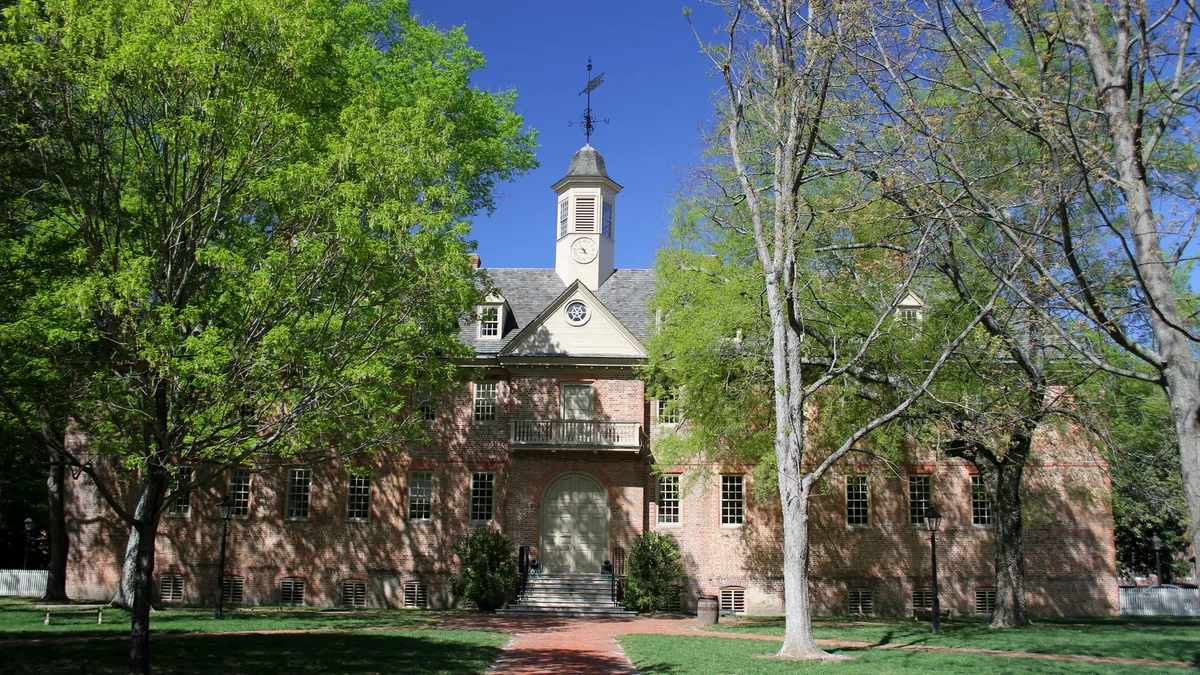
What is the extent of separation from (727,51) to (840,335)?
20.8 ft

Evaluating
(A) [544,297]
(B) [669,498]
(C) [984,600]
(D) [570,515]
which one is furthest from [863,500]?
(A) [544,297]

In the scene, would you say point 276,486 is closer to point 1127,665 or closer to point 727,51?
point 727,51

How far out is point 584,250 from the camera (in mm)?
30797

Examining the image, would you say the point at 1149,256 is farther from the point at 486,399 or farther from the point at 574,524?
the point at 486,399

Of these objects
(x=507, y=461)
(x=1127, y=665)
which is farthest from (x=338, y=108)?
(x=1127, y=665)

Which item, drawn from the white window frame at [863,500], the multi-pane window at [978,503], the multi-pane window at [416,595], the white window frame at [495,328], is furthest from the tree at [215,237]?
the multi-pane window at [978,503]

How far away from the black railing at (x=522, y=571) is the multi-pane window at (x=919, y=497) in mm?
11583

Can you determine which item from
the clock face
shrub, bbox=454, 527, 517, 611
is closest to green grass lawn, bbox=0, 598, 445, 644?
shrub, bbox=454, 527, 517, 611

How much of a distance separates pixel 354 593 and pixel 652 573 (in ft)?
30.1

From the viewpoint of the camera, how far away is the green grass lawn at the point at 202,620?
17266 mm

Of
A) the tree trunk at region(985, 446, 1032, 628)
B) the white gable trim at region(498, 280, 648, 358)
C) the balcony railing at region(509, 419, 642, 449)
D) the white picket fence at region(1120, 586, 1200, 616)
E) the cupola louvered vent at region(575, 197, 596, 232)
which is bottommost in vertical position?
the white picket fence at region(1120, 586, 1200, 616)

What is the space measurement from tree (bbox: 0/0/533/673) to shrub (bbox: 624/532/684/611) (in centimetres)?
1198

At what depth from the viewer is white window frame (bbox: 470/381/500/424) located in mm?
27703

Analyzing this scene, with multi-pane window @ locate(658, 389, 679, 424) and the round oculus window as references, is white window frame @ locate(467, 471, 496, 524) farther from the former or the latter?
multi-pane window @ locate(658, 389, 679, 424)
